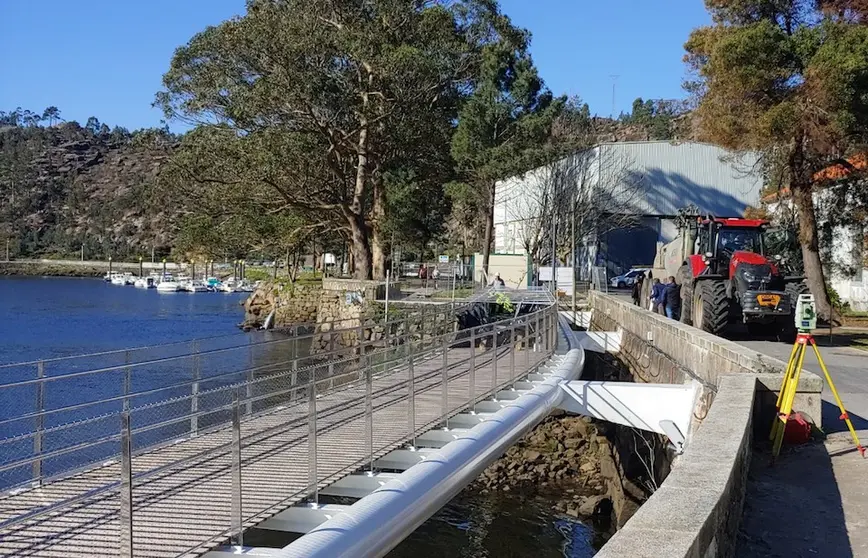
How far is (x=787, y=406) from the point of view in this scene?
29.2ft

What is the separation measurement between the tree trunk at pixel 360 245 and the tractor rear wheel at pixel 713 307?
23365 mm

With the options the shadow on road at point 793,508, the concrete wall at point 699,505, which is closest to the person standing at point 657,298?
the shadow on road at point 793,508

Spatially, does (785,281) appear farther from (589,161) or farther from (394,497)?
(589,161)

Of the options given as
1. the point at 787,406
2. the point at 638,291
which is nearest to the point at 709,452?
the point at 787,406

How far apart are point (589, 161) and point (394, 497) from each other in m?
43.6

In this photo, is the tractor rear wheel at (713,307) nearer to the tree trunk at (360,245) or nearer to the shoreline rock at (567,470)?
the shoreline rock at (567,470)

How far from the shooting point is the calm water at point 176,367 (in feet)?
46.9

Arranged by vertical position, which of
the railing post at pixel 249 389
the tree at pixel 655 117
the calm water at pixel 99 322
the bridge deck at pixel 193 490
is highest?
the tree at pixel 655 117

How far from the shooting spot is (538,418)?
1162cm

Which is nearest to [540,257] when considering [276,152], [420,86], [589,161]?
[589,161]

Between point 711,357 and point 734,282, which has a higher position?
point 734,282

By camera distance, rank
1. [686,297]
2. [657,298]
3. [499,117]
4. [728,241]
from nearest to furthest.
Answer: [728,241] < [686,297] < [657,298] < [499,117]

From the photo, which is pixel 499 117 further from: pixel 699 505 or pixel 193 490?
pixel 699 505

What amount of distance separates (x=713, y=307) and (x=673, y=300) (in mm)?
4280
